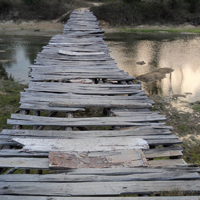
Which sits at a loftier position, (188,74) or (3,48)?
(3,48)

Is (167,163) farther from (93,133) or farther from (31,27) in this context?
(31,27)

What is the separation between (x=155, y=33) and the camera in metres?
22.3

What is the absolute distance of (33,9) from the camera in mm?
25141

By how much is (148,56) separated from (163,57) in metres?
0.96

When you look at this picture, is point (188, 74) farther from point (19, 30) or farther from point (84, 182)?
point (19, 30)

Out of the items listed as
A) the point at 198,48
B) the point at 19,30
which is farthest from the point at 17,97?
the point at 19,30

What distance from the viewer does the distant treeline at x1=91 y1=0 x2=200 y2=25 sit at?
23938mm

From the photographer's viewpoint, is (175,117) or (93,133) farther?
(175,117)

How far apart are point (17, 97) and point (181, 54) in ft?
37.1

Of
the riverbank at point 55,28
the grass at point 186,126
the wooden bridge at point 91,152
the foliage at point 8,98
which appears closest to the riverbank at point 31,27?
the riverbank at point 55,28

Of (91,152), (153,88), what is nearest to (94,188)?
(91,152)

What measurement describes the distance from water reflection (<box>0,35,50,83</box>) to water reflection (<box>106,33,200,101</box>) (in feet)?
17.4

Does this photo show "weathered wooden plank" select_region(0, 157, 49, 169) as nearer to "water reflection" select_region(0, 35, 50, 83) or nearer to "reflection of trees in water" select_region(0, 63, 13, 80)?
"water reflection" select_region(0, 35, 50, 83)

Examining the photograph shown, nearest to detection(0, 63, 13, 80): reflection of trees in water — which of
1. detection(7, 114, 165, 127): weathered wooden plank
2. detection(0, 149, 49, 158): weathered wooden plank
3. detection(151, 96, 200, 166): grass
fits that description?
detection(151, 96, 200, 166): grass
